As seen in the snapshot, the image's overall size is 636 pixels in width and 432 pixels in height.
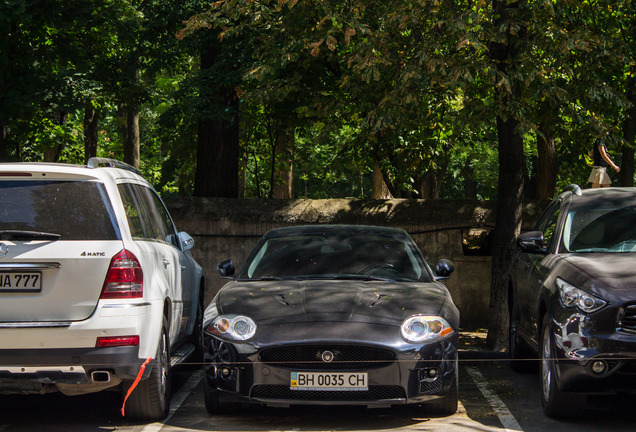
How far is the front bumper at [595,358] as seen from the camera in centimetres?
625

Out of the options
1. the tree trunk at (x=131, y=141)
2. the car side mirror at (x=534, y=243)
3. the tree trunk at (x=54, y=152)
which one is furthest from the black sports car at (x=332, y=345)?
the tree trunk at (x=131, y=141)

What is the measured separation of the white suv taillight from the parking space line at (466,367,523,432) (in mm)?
2849

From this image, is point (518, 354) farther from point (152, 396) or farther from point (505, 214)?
point (152, 396)

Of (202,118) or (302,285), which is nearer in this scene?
(302,285)

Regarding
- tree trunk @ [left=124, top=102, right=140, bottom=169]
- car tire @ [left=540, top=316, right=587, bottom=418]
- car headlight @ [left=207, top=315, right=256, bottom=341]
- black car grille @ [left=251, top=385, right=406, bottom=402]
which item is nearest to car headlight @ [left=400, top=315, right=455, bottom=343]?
black car grille @ [left=251, top=385, right=406, bottom=402]

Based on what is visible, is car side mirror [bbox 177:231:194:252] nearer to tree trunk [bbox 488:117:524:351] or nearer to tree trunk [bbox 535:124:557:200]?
tree trunk [bbox 488:117:524:351]

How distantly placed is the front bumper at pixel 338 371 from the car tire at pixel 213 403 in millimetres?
216

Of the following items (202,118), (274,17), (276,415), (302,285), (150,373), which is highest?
(274,17)

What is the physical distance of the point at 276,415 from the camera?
285 inches

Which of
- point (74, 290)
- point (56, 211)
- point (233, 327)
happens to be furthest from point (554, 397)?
point (56, 211)

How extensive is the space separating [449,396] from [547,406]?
76cm

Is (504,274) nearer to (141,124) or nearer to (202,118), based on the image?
(202,118)

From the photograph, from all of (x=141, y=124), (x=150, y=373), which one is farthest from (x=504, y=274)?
(x=141, y=124)

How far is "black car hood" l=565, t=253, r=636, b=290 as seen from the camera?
21.3ft
